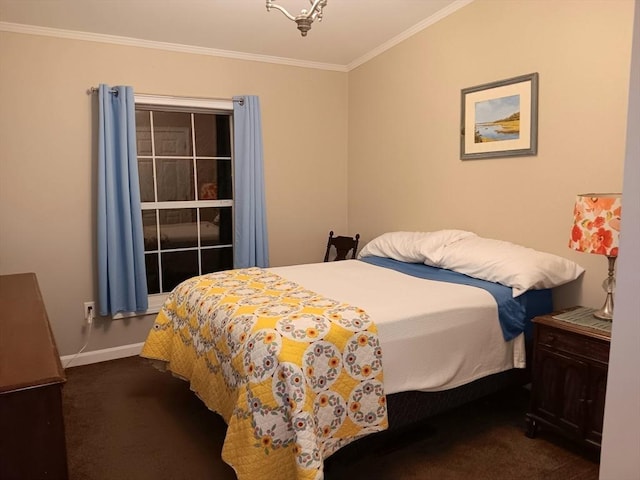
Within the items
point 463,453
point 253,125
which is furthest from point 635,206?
point 253,125

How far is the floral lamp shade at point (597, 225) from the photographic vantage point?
1979mm

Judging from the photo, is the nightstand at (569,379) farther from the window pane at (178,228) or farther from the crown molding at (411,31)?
the window pane at (178,228)

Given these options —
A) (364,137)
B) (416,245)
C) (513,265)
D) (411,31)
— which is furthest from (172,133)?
(513,265)

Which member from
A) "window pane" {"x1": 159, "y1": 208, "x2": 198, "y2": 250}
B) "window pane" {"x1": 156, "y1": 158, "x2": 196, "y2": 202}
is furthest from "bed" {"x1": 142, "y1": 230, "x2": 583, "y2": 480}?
"window pane" {"x1": 156, "y1": 158, "x2": 196, "y2": 202}

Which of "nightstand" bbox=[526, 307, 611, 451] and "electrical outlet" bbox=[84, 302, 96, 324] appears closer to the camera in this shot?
"nightstand" bbox=[526, 307, 611, 451]

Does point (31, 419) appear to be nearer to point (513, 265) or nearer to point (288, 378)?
point (288, 378)

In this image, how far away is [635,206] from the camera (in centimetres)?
89

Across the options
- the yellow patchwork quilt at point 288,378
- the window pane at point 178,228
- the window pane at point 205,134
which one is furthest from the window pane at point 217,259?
the yellow patchwork quilt at point 288,378

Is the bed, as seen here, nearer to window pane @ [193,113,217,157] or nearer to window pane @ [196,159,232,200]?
window pane @ [196,159,232,200]

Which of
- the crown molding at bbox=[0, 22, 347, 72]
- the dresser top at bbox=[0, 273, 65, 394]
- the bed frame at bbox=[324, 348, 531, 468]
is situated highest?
the crown molding at bbox=[0, 22, 347, 72]

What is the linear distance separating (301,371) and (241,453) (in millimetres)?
377

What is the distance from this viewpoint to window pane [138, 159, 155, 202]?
365 centimetres

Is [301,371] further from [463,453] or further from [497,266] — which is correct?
[497,266]

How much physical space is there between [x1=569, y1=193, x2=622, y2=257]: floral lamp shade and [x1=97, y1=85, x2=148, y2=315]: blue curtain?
2855 millimetres
